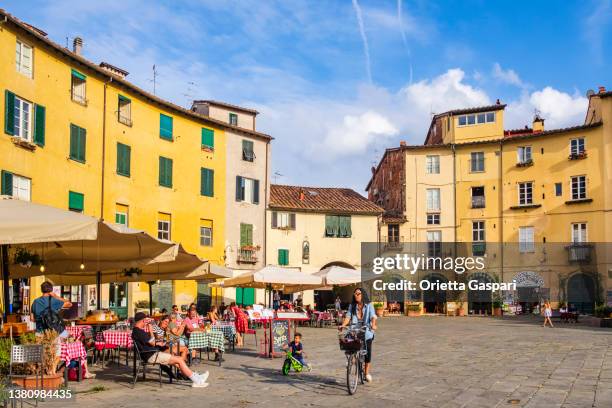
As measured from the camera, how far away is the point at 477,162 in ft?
166

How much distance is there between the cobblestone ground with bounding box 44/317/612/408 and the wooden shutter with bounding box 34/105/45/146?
12.6 metres

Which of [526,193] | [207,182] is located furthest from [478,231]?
[207,182]

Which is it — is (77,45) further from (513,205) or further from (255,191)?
(513,205)

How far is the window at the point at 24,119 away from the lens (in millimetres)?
24016

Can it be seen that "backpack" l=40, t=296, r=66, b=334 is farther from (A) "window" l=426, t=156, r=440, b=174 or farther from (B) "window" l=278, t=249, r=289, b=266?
(A) "window" l=426, t=156, r=440, b=174

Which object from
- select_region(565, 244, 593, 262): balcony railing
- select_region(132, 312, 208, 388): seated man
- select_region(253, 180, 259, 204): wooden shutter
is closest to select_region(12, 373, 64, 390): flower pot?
select_region(132, 312, 208, 388): seated man

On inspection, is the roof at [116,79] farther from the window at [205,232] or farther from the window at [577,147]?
the window at [577,147]

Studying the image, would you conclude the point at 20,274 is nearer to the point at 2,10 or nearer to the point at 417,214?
the point at 2,10

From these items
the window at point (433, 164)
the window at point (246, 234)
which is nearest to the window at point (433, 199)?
the window at point (433, 164)

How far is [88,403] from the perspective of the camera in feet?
33.4

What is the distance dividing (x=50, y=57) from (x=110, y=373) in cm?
1734

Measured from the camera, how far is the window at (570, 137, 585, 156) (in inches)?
1847

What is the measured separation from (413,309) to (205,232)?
17.1 m

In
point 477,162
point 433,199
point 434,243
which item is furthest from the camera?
point 433,199
